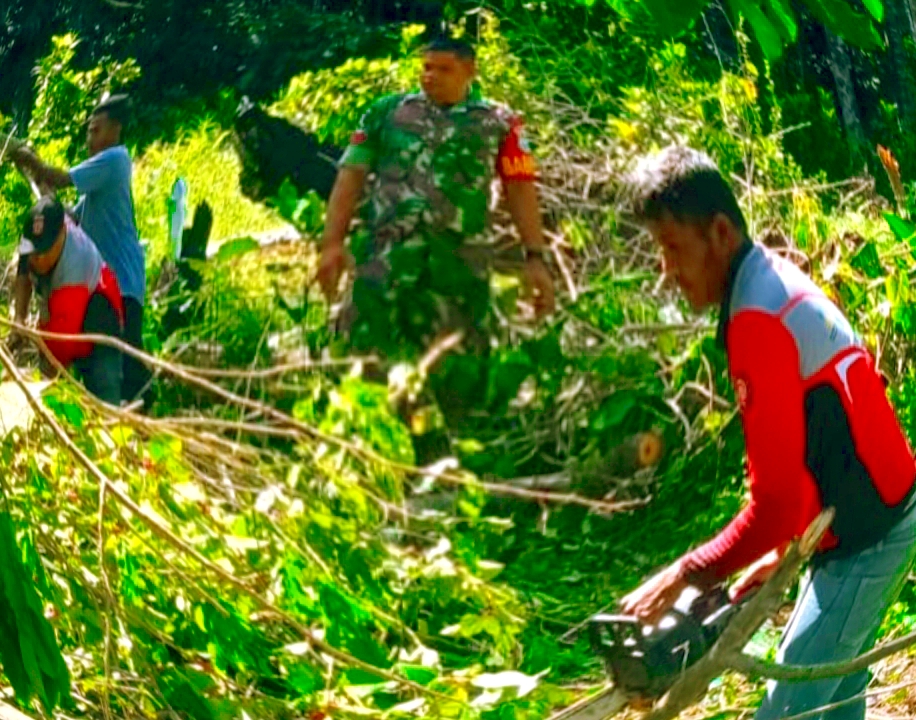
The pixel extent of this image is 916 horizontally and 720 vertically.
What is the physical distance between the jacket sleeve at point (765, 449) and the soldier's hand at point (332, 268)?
0.51 m

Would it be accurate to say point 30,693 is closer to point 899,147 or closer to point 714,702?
point 714,702

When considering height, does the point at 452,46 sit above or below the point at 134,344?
above

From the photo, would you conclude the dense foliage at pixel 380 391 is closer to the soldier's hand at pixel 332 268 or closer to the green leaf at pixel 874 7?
the soldier's hand at pixel 332 268

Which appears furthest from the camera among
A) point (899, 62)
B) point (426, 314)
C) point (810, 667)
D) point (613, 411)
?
point (899, 62)

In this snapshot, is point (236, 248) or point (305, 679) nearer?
point (236, 248)

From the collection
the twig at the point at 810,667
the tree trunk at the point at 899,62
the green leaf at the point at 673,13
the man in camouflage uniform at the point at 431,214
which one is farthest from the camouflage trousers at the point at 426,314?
the tree trunk at the point at 899,62

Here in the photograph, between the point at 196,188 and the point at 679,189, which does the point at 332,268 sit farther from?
the point at 679,189

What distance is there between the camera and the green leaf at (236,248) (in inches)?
71.4

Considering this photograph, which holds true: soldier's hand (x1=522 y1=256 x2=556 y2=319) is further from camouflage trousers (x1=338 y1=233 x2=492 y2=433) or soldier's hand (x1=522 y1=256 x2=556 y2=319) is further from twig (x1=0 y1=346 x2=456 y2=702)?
twig (x1=0 y1=346 x2=456 y2=702)

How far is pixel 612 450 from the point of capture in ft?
6.11

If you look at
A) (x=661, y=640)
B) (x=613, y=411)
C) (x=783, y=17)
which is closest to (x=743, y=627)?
(x=661, y=640)

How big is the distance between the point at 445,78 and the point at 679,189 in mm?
339

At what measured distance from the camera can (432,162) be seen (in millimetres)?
1792

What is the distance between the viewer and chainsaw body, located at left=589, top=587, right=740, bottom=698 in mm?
1925
